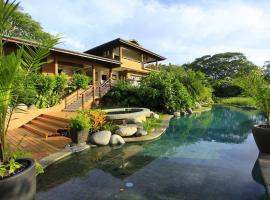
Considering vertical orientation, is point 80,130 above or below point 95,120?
below

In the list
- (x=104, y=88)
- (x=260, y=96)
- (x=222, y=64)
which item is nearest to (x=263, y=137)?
(x=260, y=96)

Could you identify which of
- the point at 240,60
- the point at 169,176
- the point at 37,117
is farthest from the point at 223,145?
the point at 240,60

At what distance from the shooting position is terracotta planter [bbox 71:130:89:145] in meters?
6.59

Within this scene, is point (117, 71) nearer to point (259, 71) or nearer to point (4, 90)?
point (259, 71)

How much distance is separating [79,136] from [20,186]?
411 cm

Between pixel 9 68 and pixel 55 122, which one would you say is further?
pixel 55 122

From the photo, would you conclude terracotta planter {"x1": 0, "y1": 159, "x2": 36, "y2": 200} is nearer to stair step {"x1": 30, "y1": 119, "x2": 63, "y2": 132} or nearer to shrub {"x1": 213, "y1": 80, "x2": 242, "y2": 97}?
stair step {"x1": 30, "y1": 119, "x2": 63, "y2": 132}

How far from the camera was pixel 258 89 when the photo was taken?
546cm

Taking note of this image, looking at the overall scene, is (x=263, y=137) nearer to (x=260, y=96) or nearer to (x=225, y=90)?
(x=260, y=96)

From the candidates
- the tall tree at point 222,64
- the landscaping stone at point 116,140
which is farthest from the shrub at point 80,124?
the tall tree at point 222,64

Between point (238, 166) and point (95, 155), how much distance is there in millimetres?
3856

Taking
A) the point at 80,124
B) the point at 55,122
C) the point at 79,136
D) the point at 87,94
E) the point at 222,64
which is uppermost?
the point at 222,64

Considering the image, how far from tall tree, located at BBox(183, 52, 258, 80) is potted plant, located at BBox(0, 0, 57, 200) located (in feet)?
154

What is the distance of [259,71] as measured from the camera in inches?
235
